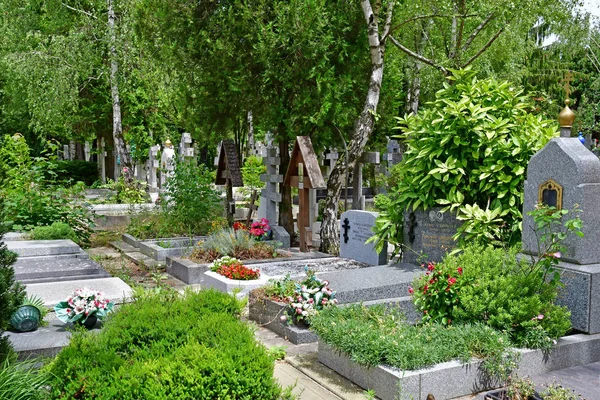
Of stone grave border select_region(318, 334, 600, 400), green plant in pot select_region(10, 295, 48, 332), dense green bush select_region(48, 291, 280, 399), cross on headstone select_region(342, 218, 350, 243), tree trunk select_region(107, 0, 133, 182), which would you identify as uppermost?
tree trunk select_region(107, 0, 133, 182)

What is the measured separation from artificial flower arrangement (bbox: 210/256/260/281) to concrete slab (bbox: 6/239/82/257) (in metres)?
2.61

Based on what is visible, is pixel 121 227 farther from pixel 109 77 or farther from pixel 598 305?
pixel 598 305

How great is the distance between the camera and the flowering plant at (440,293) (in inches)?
251

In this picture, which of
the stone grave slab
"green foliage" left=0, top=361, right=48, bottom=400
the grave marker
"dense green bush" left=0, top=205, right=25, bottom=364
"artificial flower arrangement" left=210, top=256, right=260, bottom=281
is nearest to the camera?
"green foliage" left=0, top=361, right=48, bottom=400

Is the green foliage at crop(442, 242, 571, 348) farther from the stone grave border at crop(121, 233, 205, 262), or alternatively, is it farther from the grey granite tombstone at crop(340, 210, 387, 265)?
the stone grave border at crop(121, 233, 205, 262)

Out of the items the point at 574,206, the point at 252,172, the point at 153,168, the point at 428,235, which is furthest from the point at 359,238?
the point at 153,168

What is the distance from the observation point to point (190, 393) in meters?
4.20

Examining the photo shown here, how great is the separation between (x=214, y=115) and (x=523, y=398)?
10592mm

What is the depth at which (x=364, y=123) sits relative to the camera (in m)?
12.1

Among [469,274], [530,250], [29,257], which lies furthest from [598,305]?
[29,257]

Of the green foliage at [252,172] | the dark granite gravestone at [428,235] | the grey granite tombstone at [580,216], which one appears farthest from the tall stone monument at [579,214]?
the green foliage at [252,172]

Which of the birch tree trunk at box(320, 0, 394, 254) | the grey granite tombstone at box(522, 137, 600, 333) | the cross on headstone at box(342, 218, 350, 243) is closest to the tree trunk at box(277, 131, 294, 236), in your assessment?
the birch tree trunk at box(320, 0, 394, 254)

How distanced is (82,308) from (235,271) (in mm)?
3144

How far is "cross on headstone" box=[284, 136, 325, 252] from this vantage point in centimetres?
1177
